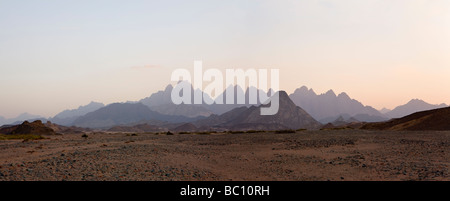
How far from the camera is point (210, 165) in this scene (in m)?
19.0

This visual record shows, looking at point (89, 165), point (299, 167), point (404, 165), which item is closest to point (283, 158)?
point (299, 167)

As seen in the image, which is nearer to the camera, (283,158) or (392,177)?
(392,177)

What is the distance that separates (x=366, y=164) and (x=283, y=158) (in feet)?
17.9

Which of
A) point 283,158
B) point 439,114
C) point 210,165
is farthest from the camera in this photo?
point 439,114

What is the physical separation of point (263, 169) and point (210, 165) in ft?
11.3

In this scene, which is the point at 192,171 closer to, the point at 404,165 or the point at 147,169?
the point at 147,169

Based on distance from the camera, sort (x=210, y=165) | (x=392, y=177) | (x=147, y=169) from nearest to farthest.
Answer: (x=392, y=177) < (x=147, y=169) < (x=210, y=165)

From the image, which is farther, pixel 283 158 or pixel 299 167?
pixel 283 158
